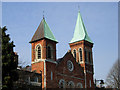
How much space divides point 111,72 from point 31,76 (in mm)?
13601

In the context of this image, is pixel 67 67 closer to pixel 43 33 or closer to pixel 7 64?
pixel 43 33

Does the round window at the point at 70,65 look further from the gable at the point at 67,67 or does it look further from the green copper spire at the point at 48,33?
the green copper spire at the point at 48,33

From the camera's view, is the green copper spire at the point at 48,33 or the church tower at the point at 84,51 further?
the church tower at the point at 84,51

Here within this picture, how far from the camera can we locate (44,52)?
35.8 metres

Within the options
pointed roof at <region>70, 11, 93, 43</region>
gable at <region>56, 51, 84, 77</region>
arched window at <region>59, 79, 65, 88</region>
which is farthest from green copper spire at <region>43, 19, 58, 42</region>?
pointed roof at <region>70, 11, 93, 43</region>

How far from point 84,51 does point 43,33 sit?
9.80 meters

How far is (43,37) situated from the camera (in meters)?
36.2

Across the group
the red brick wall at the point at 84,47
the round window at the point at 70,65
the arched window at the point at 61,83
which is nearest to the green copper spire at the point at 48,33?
the round window at the point at 70,65

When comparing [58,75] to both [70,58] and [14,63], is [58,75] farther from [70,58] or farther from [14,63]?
[14,63]

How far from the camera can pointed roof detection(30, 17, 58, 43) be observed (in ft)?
121

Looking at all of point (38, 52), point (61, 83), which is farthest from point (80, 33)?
point (61, 83)

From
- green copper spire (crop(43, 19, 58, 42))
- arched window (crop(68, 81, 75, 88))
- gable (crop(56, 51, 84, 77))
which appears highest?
green copper spire (crop(43, 19, 58, 42))

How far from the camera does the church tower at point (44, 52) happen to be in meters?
34.7

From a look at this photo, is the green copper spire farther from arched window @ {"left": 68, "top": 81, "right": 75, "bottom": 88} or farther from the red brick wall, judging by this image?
the red brick wall
